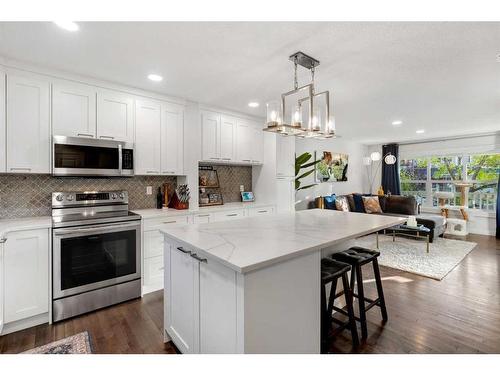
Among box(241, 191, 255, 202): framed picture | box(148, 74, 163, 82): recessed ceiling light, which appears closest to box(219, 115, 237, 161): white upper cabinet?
box(241, 191, 255, 202): framed picture

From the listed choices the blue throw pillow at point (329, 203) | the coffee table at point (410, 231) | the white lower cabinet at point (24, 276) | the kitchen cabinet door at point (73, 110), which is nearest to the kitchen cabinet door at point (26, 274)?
the white lower cabinet at point (24, 276)

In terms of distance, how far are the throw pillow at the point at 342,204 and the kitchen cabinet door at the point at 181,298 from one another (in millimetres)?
4761

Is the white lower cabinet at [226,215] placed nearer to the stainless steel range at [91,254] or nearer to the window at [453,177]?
the stainless steel range at [91,254]

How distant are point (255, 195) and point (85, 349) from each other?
3.27 metres

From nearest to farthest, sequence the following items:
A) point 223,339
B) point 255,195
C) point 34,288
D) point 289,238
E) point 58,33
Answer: point 223,339 → point 289,238 → point 58,33 → point 34,288 → point 255,195

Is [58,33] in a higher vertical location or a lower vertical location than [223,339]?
higher

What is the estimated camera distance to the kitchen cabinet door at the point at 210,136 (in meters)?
3.71

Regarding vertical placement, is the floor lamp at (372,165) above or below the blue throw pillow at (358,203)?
above

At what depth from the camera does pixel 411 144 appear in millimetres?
7129

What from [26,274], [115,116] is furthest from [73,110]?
[26,274]

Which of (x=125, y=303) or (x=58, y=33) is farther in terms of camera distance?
(x=125, y=303)
